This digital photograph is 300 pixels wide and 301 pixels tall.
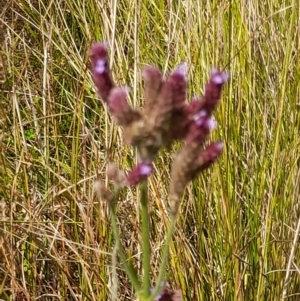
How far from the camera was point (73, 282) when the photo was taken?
59.4 inches

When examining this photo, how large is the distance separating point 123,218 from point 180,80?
1006 millimetres

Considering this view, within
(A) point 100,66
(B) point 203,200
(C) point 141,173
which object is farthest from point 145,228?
(B) point 203,200

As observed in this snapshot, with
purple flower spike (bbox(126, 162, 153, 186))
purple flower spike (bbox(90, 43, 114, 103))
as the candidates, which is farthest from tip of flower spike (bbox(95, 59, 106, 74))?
purple flower spike (bbox(126, 162, 153, 186))

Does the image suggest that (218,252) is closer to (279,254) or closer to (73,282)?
(279,254)

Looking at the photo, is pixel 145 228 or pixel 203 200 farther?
pixel 203 200

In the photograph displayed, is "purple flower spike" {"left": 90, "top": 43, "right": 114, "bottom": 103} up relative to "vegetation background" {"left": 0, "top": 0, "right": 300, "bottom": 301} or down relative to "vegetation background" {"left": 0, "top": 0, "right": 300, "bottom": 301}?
up

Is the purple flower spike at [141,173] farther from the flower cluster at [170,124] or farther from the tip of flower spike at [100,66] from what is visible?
the tip of flower spike at [100,66]

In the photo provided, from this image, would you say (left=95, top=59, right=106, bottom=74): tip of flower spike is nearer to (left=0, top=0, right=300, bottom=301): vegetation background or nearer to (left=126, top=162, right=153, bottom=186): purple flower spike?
(left=126, top=162, right=153, bottom=186): purple flower spike

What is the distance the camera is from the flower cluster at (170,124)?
617 millimetres

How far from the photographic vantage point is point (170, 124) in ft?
2.04

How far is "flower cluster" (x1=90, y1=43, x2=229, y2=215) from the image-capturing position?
24.3 inches

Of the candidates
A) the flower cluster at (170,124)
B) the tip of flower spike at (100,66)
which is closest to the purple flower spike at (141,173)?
the flower cluster at (170,124)

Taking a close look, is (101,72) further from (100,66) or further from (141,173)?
(141,173)

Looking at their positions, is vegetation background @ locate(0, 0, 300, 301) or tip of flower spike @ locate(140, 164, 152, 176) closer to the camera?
tip of flower spike @ locate(140, 164, 152, 176)
